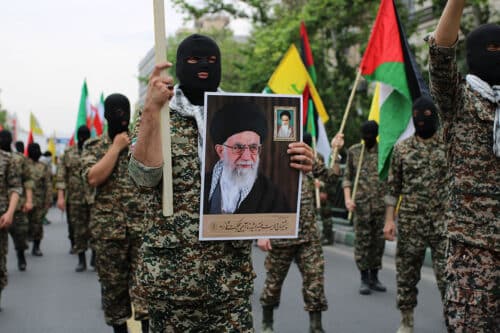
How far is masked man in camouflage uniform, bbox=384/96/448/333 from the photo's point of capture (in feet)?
19.8

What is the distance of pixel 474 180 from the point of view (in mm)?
3609

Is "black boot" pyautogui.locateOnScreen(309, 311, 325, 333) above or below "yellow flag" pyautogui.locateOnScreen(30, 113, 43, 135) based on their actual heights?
below

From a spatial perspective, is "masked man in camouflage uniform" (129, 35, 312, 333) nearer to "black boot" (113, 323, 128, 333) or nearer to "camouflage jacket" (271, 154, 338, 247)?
"black boot" (113, 323, 128, 333)

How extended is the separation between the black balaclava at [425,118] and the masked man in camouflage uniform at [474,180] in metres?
2.35

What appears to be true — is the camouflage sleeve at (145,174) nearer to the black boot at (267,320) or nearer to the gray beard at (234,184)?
the gray beard at (234,184)

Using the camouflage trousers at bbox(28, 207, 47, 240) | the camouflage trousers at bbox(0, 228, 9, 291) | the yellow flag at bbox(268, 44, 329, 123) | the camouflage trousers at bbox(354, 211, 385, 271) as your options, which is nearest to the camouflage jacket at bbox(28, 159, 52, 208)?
the camouflage trousers at bbox(28, 207, 47, 240)

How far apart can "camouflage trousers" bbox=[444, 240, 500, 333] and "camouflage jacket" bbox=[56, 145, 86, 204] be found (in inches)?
306

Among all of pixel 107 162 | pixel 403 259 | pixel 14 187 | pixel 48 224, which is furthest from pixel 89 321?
pixel 48 224

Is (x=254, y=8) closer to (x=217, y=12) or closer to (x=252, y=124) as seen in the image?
(x=217, y=12)

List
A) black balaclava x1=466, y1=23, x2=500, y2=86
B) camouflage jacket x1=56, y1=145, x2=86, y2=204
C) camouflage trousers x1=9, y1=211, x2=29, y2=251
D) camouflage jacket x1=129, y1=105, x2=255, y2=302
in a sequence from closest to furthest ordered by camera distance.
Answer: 1. camouflage jacket x1=129, y1=105, x2=255, y2=302
2. black balaclava x1=466, y1=23, x2=500, y2=86
3. camouflage jacket x1=56, y1=145, x2=86, y2=204
4. camouflage trousers x1=9, y1=211, x2=29, y2=251

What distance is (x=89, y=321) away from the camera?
6.88 meters

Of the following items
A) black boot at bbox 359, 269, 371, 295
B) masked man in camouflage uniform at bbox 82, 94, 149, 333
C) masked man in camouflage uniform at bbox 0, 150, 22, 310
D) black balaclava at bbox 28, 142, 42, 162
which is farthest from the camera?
black balaclava at bbox 28, 142, 42, 162

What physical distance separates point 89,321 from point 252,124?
4.35m

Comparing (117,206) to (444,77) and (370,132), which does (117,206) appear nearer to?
(444,77)
